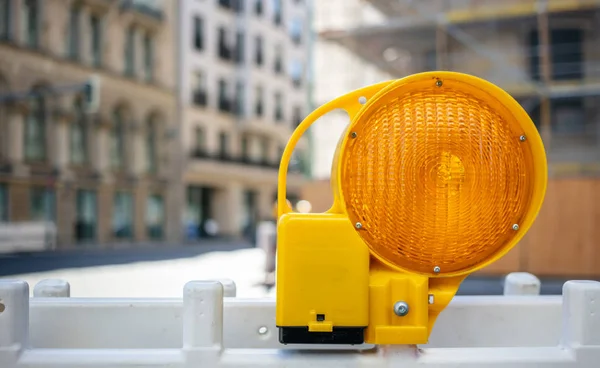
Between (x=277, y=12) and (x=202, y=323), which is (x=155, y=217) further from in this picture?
(x=202, y=323)

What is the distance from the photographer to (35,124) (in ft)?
95.8

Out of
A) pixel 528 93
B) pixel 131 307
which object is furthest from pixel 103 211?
pixel 131 307

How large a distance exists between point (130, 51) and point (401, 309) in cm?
3528

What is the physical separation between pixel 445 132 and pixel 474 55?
1831 centimetres

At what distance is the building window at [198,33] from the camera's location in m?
41.1

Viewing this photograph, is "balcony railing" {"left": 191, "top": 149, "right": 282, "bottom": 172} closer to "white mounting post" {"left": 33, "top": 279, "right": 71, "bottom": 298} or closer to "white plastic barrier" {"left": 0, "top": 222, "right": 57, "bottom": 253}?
"white plastic barrier" {"left": 0, "top": 222, "right": 57, "bottom": 253}

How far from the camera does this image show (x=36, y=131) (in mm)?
29219

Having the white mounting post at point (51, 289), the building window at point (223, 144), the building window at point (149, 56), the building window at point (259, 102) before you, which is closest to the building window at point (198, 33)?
the building window at point (149, 56)

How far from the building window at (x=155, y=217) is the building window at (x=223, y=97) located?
29.1ft

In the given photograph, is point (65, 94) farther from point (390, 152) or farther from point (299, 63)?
point (390, 152)

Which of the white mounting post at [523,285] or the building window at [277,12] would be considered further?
the building window at [277,12]

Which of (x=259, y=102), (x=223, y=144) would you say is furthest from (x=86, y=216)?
(x=259, y=102)

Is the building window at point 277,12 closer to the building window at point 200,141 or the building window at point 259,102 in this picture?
the building window at point 259,102

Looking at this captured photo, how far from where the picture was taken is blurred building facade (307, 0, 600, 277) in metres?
18.2
